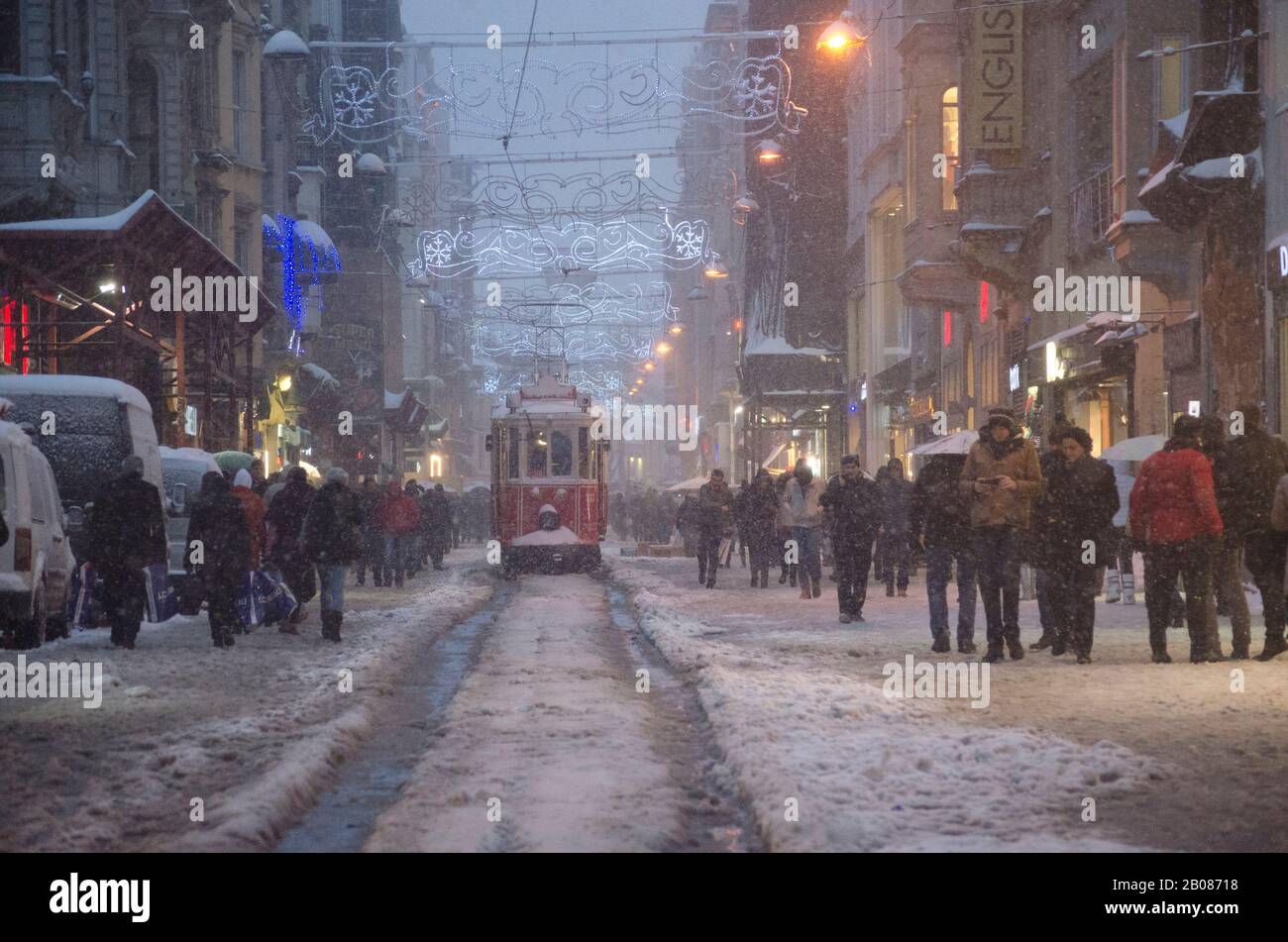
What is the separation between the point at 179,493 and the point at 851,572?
760 centimetres

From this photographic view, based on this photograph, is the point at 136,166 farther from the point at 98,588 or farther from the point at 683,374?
the point at 683,374

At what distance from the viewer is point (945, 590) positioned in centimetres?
1452

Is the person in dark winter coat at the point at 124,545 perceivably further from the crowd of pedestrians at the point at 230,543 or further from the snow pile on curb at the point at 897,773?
the snow pile on curb at the point at 897,773

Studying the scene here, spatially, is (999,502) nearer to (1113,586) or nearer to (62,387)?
(1113,586)

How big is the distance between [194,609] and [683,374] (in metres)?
98.3

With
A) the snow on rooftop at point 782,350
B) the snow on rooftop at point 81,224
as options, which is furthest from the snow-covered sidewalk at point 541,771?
the snow on rooftop at point 782,350

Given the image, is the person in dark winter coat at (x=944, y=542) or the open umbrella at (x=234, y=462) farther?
the open umbrella at (x=234, y=462)

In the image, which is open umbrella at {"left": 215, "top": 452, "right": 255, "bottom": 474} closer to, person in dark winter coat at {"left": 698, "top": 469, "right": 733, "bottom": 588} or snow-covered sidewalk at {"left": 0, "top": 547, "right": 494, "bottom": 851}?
snow-covered sidewalk at {"left": 0, "top": 547, "right": 494, "bottom": 851}

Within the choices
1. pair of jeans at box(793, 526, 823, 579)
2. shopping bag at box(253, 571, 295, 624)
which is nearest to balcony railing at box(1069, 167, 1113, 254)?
pair of jeans at box(793, 526, 823, 579)

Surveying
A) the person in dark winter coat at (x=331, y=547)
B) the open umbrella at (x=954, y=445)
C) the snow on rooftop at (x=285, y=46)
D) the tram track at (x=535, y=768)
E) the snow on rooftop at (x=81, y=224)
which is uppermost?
the snow on rooftop at (x=285, y=46)

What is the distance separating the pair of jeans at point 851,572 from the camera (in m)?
18.5

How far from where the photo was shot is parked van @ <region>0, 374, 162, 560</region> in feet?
59.3

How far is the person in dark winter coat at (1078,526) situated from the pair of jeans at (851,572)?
4.56 metres
